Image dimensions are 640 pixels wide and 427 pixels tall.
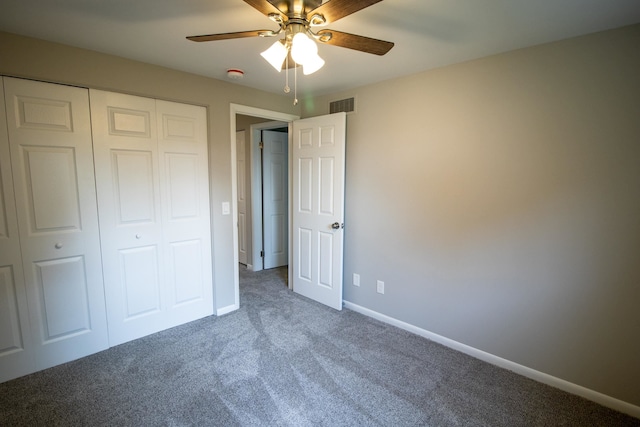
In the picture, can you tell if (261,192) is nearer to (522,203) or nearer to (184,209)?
(184,209)

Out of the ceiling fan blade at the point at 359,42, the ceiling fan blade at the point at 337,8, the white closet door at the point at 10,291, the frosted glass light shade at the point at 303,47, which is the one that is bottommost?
the white closet door at the point at 10,291

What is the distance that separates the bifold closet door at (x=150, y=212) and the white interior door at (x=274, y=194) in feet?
5.03

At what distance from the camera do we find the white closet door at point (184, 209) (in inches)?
104

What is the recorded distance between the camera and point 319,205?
331cm

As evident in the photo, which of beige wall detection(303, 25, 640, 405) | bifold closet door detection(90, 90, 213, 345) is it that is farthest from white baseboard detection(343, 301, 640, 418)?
bifold closet door detection(90, 90, 213, 345)

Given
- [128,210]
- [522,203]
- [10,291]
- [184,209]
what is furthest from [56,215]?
[522,203]

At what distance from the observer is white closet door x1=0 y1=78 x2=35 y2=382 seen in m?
1.97

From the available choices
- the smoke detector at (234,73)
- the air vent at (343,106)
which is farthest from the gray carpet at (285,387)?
the smoke detector at (234,73)

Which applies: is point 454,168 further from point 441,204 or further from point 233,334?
point 233,334

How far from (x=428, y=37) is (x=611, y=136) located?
1247 mm

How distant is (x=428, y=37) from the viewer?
1.94 metres

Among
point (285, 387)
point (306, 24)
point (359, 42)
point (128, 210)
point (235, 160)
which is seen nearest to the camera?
point (306, 24)

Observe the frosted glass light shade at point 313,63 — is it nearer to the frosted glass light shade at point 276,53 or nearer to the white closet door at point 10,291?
the frosted glass light shade at point 276,53

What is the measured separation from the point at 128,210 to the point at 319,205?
176 centimetres
